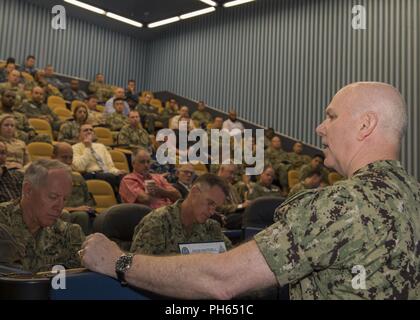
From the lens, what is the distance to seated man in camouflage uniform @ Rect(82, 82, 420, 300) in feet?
2.85

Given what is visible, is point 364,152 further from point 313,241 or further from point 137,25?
point 137,25

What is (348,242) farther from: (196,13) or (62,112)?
(196,13)

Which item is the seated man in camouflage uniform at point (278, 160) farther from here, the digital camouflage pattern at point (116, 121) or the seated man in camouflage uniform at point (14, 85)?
the seated man in camouflage uniform at point (14, 85)

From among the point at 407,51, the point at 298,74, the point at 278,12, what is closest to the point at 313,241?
the point at 407,51

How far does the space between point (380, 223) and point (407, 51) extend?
8.61 m

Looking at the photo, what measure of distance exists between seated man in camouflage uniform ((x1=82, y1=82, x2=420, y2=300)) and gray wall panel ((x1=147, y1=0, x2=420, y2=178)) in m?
7.91

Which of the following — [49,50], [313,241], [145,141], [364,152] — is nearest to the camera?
[313,241]

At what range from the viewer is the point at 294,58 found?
10023 millimetres

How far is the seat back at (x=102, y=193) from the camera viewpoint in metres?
4.75

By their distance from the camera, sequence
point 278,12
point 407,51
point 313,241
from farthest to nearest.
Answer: point 278,12
point 407,51
point 313,241

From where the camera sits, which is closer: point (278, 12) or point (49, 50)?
point (278, 12)

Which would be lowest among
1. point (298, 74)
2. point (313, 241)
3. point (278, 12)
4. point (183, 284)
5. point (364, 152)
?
point (183, 284)

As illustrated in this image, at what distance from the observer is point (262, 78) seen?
10508 mm

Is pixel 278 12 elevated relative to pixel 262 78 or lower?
elevated
